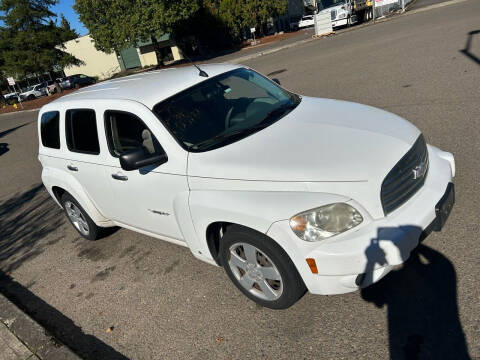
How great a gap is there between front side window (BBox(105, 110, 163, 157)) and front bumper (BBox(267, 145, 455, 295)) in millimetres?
1502

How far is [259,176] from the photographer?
112 inches

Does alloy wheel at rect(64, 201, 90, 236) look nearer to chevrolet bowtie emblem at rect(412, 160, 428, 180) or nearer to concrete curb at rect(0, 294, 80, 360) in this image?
concrete curb at rect(0, 294, 80, 360)

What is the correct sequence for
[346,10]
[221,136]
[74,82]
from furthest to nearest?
[74,82] < [346,10] < [221,136]

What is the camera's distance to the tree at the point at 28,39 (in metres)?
36.2

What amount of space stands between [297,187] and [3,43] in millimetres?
43344

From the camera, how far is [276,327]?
9.95 ft

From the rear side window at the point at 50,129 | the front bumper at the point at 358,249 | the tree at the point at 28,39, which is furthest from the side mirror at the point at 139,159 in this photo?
the tree at the point at 28,39

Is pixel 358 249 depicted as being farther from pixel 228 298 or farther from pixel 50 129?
pixel 50 129

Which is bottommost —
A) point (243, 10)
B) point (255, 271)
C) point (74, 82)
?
point (74, 82)

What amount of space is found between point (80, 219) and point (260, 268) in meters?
3.13

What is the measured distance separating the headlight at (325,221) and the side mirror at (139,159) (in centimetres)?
136

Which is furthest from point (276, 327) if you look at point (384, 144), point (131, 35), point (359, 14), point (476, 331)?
point (131, 35)

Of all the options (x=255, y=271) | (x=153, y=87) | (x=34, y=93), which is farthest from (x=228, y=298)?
(x=34, y=93)

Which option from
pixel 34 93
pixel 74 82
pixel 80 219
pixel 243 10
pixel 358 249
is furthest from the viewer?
pixel 34 93
